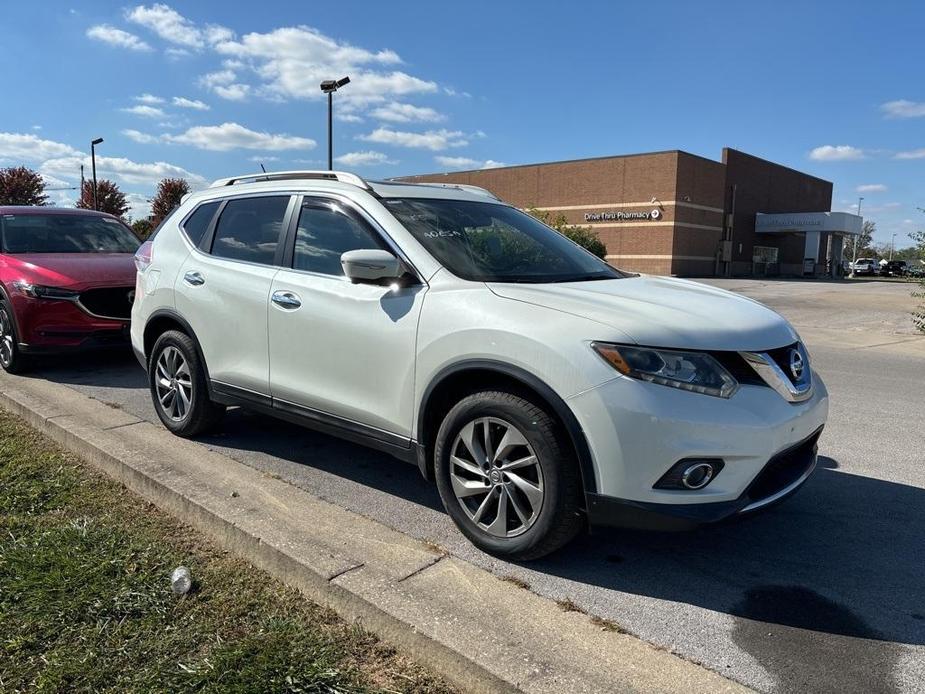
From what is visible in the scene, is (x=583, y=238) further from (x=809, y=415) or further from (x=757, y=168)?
(x=809, y=415)

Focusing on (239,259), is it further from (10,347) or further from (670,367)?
(10,347)

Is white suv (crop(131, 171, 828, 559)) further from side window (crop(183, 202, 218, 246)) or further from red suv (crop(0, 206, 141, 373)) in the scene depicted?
red suv (crop(0, 206, 141, 373))

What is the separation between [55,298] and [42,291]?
0.44 ft

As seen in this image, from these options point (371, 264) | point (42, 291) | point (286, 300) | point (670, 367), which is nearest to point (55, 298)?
point (42, 291)

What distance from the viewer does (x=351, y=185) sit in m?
3.97

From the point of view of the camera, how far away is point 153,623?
8.50 ft

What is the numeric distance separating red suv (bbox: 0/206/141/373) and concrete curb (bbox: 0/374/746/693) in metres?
3.13

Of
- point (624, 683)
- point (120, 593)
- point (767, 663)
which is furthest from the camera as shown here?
point (120, 593)

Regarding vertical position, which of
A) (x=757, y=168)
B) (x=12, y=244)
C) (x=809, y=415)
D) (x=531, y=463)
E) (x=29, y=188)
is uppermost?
(x=757, y=168)

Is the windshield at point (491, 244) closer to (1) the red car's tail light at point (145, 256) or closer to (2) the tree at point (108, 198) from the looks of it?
(1) the red car's tail light at point (145, 256)

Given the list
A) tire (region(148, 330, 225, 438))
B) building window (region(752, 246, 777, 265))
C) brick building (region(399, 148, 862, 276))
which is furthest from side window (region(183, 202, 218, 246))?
building window (region(752, 246, 777, 265))

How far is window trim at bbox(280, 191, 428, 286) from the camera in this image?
11.4 ft


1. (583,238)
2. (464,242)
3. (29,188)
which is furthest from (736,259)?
(464,242)

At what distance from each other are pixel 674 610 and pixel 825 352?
909 centimetres
